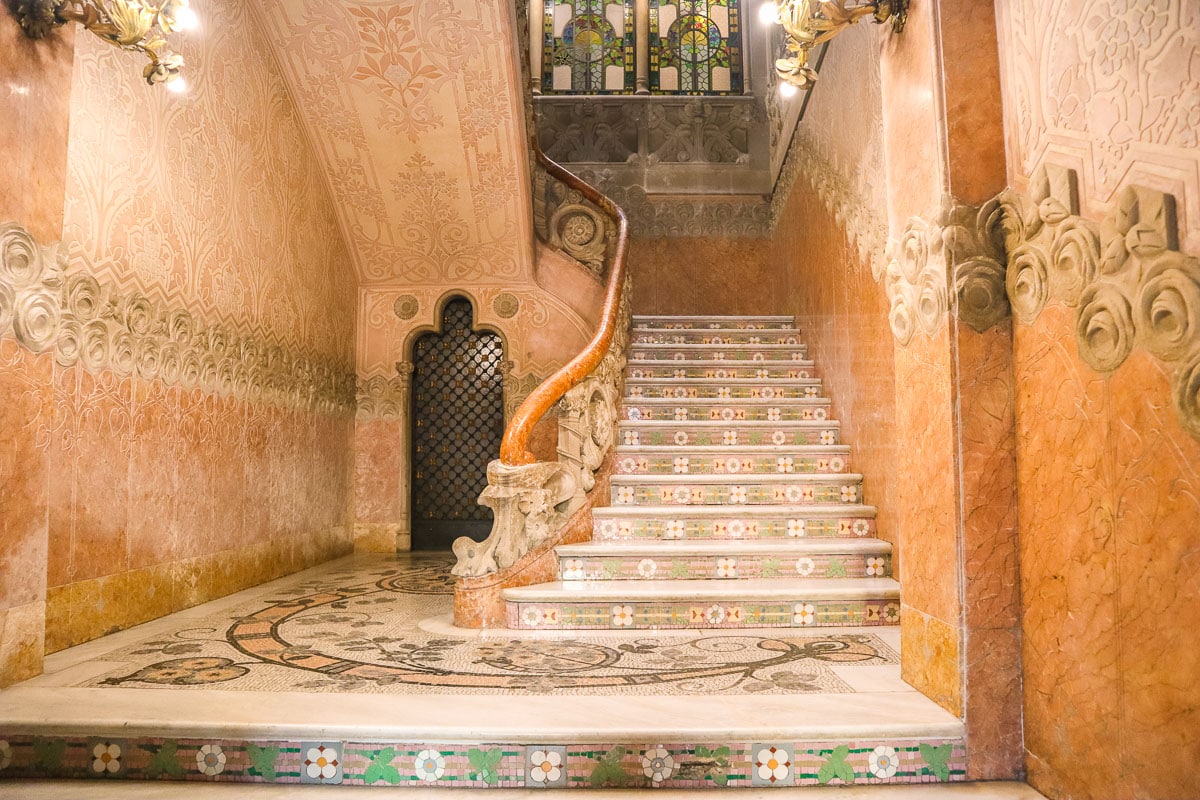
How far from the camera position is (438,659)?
9.93 ft


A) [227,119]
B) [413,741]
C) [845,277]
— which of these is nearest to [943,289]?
[413,741]

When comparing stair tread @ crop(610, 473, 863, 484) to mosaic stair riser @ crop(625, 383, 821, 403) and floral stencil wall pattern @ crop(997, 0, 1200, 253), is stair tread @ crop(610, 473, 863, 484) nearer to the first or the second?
mosaic stair riser @ crop(625, 383, 821, 403)

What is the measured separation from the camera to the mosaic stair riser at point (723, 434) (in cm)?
513

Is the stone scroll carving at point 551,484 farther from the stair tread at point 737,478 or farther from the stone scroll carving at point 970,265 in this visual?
the stone scroll carving at point 970,265

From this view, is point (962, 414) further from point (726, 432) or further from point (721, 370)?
point (721, 370)

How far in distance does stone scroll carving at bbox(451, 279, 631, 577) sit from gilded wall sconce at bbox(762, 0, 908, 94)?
6.79 feet

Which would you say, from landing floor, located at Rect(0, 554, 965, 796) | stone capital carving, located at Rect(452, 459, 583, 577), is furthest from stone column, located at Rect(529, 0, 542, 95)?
landing floor, located at Rect(0, 554, 965, 796)

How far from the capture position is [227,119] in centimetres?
463

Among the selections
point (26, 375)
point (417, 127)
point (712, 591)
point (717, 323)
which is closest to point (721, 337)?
point (717, 323)

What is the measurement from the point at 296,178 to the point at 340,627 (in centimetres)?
368

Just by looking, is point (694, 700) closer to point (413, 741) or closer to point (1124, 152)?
point (413, 741)

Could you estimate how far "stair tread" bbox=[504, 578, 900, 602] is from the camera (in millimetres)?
3520

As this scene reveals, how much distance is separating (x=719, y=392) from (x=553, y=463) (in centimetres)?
222

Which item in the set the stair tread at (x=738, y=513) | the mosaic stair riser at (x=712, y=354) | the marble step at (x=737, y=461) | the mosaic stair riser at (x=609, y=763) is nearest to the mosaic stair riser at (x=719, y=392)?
the mosaic stair riser at (x=712, y=354)
